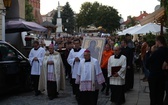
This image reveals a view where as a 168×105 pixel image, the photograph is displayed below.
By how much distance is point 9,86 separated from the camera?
10227mm

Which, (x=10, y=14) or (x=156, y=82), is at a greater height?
(x=10, y=14)

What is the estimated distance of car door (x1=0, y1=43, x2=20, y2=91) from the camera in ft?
32.6

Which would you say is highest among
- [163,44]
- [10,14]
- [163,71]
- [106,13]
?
[106,13]

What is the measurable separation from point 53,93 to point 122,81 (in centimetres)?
233

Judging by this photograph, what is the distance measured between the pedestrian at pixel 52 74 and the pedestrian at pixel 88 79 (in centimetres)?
189

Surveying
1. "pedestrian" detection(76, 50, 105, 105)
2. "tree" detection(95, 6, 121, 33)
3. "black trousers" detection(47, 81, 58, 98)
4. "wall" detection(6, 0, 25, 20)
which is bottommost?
"black trousers" detection(47, 81, 58, 98)

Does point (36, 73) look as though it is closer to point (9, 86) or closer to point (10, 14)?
point (9, 86)

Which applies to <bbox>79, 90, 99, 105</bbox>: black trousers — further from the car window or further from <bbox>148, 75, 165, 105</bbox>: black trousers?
the car window

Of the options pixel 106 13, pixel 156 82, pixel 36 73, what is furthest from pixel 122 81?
pixel 106 13

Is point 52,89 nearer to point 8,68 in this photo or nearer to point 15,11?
point 8,68

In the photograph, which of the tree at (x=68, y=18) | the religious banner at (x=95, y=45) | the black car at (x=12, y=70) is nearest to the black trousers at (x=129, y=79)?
the religious banner at (x=95, y=45)

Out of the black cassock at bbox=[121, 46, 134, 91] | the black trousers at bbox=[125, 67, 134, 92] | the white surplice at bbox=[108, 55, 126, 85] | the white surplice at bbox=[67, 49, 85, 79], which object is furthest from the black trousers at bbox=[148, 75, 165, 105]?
the black trousers at bbox=[125, 67, 134, 92]

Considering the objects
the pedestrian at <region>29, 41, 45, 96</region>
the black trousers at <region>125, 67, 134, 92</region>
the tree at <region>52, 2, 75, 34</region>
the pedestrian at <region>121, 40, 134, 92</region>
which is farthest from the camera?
the tree at <region>52, 2, 75, 34</region>

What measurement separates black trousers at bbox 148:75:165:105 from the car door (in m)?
4.34
